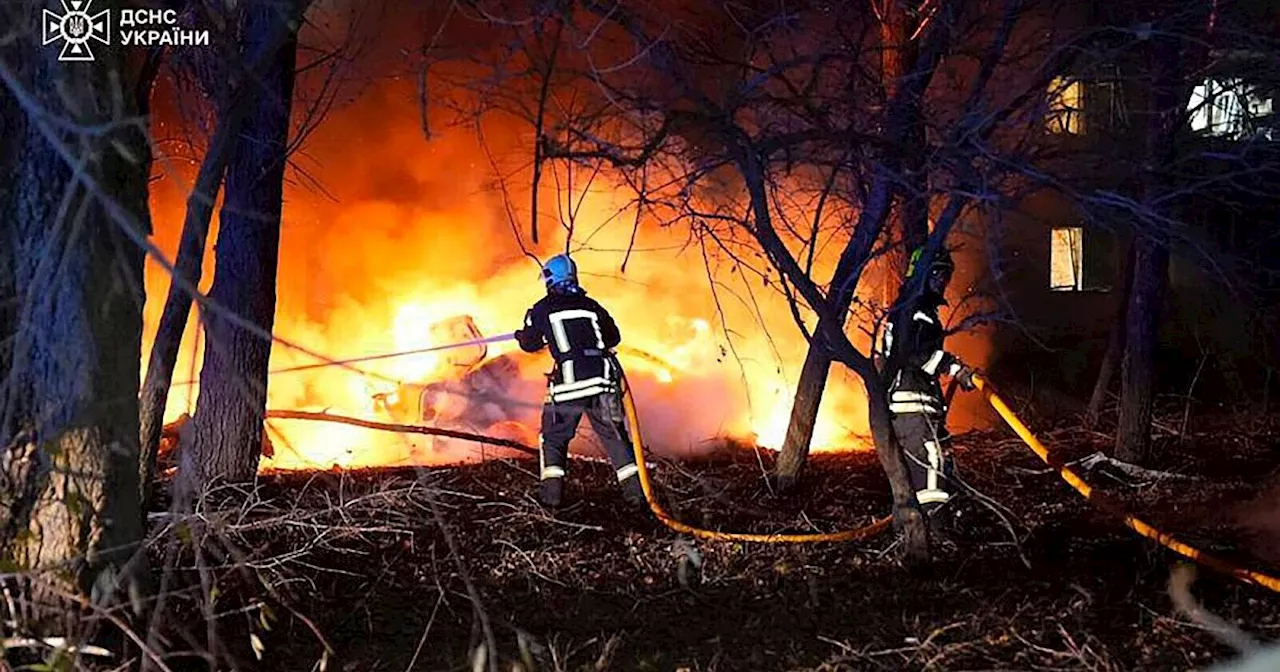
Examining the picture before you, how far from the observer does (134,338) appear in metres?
4.67

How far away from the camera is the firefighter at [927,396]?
6.64 metres

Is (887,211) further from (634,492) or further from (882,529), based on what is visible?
(634,492)

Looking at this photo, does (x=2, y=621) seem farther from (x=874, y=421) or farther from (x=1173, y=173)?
(x=1173, y=173)

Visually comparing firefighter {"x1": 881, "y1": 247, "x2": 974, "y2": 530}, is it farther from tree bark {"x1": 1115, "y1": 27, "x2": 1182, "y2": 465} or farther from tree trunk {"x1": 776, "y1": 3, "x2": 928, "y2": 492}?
tree bark {"x1": 1115, "y1": 27, "x2": 1182, "y2": 465}

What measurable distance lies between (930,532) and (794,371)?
6.10 metres

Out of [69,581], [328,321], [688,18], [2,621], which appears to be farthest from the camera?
[328,321]

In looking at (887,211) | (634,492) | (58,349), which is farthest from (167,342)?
(887,211)

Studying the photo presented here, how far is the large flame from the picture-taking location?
1145 cm

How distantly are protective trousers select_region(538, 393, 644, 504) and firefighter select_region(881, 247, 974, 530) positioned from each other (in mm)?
1749

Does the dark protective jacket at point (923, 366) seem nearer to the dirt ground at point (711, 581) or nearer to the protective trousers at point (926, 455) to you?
the protective trousers at point (926, 455)

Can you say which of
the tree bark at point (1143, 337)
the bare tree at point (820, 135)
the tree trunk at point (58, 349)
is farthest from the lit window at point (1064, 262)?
the tree trunk at point (58, 349)

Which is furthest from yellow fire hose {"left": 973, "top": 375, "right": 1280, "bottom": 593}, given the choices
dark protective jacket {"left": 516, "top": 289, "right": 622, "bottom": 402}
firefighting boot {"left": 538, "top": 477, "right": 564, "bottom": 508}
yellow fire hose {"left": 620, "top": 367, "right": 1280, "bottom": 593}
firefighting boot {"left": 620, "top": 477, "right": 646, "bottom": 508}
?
firefighting boot {"left": 538, "top": 477, "right": 564, "bottom": 508}

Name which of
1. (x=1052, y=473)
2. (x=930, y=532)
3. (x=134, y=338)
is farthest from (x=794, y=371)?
(x=134, y=338)

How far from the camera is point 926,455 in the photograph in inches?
266
